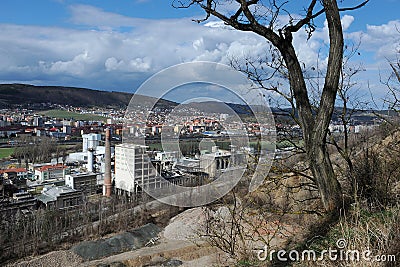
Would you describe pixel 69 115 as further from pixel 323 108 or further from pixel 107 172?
pixel 323 108

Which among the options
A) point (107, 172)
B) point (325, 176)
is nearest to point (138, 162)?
point (325, 176)

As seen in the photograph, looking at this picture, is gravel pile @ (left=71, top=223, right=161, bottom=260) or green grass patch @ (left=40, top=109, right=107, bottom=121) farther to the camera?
green grass patch @ (left=40, top=109, right=107, bottom=121)

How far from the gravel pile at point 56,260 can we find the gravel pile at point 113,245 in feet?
0.64

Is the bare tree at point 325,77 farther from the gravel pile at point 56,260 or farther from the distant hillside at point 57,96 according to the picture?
the distant hillside at point 57,96

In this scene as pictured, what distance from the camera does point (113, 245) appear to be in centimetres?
1046

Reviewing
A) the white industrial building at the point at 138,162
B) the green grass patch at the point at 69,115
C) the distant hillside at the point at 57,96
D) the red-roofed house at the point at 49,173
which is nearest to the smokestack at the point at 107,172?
the white industrial building at the point at 138,162

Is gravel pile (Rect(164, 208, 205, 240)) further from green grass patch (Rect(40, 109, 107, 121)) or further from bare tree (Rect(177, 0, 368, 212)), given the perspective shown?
green grass patch (Rect(40, 109, 107, 121))

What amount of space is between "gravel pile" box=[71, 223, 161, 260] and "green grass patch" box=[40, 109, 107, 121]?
93.0ft

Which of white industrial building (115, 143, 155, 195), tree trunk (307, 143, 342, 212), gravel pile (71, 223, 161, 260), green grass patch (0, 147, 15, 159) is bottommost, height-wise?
gravel pile (71, 223, 161, 260)

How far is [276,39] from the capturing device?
211 cm

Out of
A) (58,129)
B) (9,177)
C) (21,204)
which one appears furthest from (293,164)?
(58,129)

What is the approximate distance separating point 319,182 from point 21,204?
14995 millimetres

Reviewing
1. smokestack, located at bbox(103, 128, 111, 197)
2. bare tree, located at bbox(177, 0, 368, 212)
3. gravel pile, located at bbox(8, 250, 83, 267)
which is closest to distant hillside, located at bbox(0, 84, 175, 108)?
smokestack, located at bbox(103, 128, 111, 197)

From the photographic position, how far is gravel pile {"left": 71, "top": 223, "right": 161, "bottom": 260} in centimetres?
987
